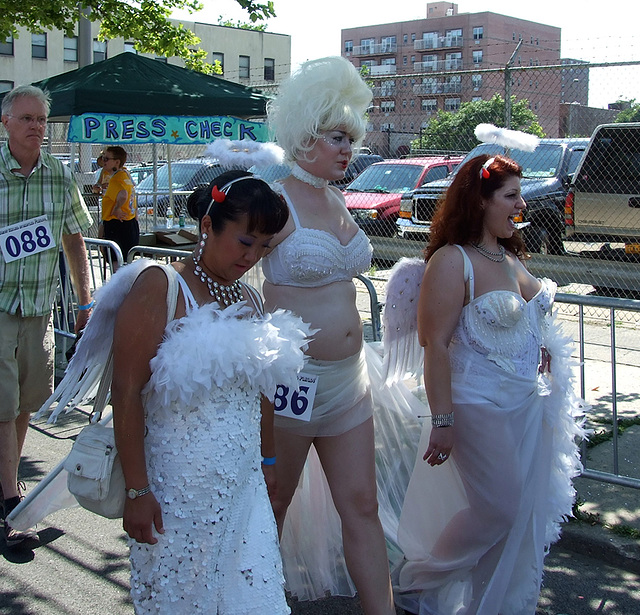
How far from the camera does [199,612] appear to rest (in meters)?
2.09

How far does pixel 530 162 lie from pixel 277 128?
972 centimetres

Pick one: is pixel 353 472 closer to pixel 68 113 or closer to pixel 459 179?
pixel 459 179

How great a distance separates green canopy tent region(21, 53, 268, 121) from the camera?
8.51 meters

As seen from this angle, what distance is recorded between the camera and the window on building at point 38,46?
45250 mm

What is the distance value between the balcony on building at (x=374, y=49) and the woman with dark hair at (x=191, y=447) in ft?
290

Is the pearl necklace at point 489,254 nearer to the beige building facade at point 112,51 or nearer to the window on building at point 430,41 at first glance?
the beige building facade at point 112,51

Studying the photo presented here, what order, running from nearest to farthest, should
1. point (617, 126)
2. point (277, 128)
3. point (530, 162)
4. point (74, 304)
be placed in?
point (277, 128) < point (74, 304) < point (617, 126) < point (530, 162)

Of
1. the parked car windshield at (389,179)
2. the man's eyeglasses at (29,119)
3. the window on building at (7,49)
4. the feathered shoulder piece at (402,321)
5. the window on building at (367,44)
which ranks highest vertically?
the window on building at (367,44)

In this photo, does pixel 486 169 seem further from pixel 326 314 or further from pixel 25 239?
pixel 25 239

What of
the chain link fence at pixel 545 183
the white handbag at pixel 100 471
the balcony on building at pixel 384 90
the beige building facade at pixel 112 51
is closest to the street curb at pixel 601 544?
the white handbag at pixel 100 471

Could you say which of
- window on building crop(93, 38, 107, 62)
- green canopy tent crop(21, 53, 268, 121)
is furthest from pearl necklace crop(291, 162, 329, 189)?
window on building crop(93, 38, 107, 62)

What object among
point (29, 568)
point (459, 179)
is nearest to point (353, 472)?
point (459, 179)

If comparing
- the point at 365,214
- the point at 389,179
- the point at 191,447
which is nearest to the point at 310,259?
the point at 191,447

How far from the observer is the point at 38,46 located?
45.6 m
